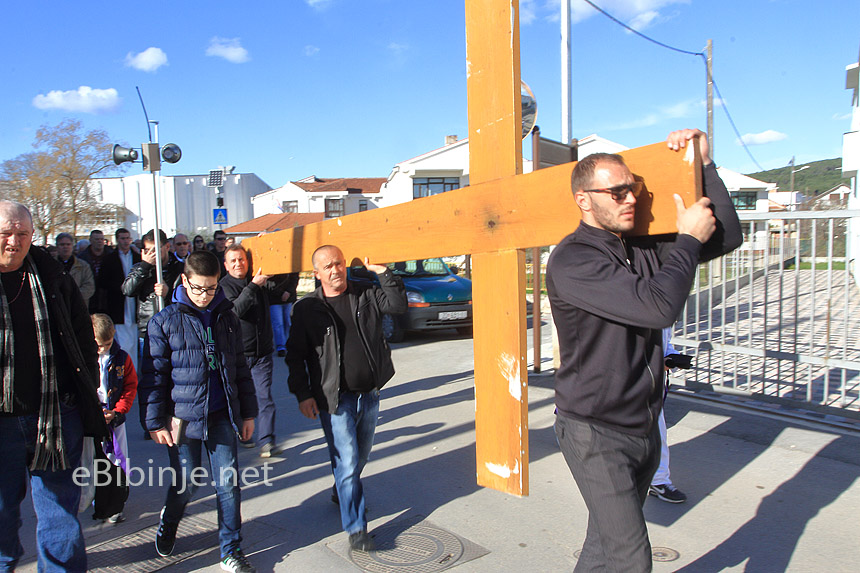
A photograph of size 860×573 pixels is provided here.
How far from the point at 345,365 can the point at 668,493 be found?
2230 mm

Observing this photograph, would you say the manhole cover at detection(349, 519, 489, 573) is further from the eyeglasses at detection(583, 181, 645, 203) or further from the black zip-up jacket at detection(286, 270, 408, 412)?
the eyeglasses at detection(583, 181, 645, 203)

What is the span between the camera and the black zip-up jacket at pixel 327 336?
3604mm

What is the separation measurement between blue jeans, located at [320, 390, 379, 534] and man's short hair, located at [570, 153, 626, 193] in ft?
6.78

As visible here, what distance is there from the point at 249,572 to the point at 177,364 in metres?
1.17

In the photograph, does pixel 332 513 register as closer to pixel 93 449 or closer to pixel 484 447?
pixel 93 449

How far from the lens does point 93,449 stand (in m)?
3.09

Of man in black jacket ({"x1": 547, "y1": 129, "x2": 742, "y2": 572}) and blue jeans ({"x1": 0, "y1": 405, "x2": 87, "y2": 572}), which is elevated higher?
man in black jacket ({"x1": 547, "y1": 129, "x2": 742, "y2": 572})

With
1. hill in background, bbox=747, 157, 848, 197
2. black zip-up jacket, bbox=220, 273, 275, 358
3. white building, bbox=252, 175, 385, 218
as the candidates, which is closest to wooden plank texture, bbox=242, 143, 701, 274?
black zip-up jacket, bbox=220, 273, 275, 358

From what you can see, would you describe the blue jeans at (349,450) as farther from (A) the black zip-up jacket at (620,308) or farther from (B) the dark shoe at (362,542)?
(A) the black zip-up jacket at (620,308)

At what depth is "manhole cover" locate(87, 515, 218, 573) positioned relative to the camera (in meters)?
3.47

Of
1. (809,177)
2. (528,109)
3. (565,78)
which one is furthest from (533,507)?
(809,177)

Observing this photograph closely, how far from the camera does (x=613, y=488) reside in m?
2.09

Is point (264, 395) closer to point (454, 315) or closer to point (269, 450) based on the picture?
point (269, 450)

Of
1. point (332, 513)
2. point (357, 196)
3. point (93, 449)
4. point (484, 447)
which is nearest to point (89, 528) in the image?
point (93, 449)
